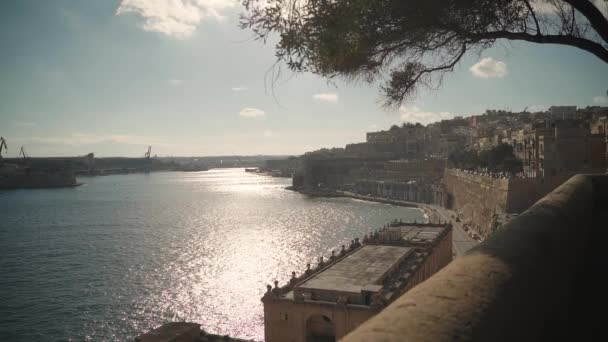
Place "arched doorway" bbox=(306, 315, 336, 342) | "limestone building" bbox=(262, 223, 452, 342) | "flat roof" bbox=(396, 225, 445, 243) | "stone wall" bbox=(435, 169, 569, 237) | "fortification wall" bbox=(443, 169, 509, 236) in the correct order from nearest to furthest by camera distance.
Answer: "limestone building" bbox=(262, 223, 452, 342) → "arched doorway" bbox=(306, 315, 336, 342) → "flat roof" bbox=(396, 225, 445, 243) → "stone wall" bbox=(435, 169, 569, 237) → "fortification wall" bbox=(443, 169, 509, 236)

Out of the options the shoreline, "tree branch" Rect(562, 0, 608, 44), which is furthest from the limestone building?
the shoreline

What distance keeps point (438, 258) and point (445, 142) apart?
172ft

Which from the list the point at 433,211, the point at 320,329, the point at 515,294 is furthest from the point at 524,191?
the point at 515,294

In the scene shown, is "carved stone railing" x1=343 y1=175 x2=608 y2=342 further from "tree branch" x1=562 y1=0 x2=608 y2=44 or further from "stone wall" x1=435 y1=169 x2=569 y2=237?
"stone wall" x1=435 y1=169 x2=569 y2=237

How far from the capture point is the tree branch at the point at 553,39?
13.3ft

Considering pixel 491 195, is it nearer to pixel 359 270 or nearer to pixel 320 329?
pixel 359 270

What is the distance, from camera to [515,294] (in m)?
1.65

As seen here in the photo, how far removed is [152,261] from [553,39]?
84.9 feet

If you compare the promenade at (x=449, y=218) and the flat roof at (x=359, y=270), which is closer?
the flat roof at (x=359, y=270)

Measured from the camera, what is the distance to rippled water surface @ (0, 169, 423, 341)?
58.3ft

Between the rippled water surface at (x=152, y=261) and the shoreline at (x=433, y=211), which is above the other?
the shoreline at (x=433, y=211)

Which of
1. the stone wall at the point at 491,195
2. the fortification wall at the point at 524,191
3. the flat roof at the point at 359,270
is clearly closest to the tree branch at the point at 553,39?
the flat roof at the point at 359,270

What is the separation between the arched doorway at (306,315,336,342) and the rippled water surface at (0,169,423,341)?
4.23 metres

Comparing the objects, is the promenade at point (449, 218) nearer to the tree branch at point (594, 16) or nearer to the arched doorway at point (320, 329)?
the arched doorway at point (320, 329)
